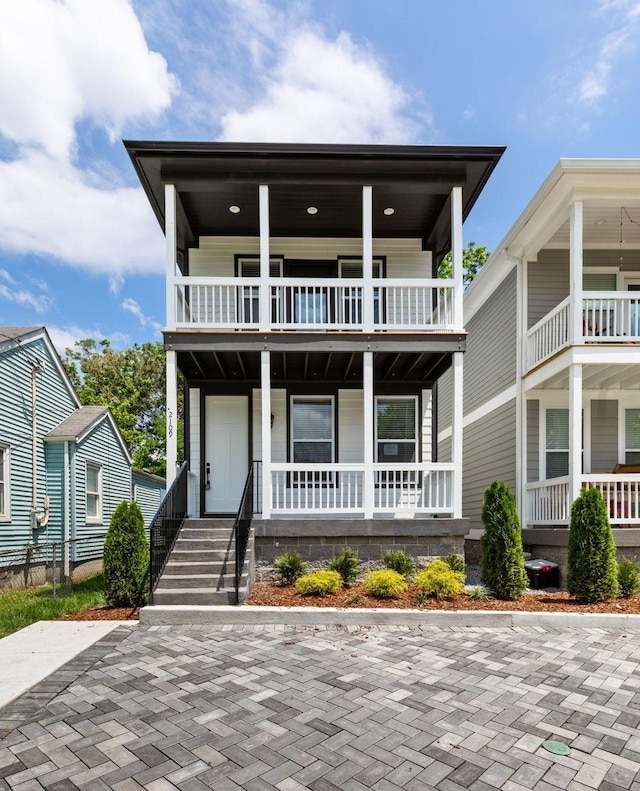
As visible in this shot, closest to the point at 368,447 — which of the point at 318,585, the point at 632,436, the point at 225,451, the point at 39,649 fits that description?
the point at 318,585

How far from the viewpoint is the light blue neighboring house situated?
9.78m

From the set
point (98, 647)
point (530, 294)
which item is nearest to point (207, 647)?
point (98, 647)

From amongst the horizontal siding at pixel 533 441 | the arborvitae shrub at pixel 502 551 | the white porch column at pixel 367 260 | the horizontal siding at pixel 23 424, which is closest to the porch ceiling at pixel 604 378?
the horizontal siding at pixel 533 441

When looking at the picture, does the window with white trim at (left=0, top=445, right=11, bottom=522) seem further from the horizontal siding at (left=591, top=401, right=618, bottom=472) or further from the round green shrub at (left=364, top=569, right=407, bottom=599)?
the horizontal siding at (left=591, top=401, right=618, bottom=472)

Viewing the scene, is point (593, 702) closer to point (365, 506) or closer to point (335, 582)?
point (335, 582)

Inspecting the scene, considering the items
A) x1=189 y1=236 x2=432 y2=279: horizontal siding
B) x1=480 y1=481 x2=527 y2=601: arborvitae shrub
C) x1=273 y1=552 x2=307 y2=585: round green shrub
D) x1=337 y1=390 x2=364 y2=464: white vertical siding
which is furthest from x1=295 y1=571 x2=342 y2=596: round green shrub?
x1=189 y1=236 x2=432 y2=279: horizontal siding

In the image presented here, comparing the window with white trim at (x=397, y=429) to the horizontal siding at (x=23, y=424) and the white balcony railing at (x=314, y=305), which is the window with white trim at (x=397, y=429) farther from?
the horizontal siding at (x=23, y=424)

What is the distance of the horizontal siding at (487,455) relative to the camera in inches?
427

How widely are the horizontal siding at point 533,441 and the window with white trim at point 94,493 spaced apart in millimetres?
9853

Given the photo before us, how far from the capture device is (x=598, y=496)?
272 inches

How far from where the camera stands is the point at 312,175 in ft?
27.8

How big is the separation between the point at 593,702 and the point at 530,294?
8180 millimetres

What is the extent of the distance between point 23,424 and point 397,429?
24.5ft

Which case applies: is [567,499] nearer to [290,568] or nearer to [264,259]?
[290,568]
